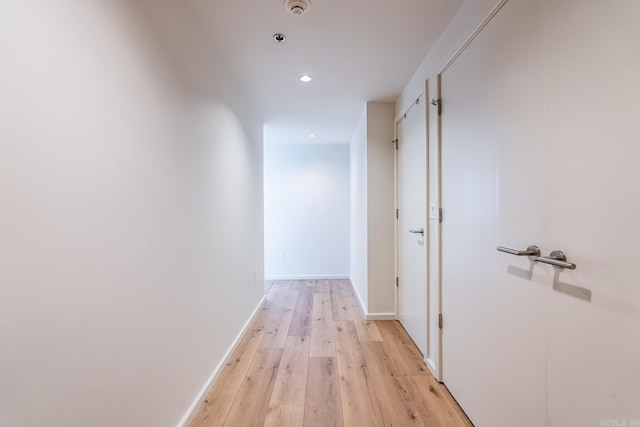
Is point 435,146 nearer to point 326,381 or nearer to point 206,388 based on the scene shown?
point 326,381

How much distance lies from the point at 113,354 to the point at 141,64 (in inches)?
44.6

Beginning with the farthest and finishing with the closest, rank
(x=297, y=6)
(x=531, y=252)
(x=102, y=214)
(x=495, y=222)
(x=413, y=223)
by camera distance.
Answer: (x=413, y=223)
(x=297, y=6)
(x=495, y=222)
(x=531, y=252)
(x=102, y=214)

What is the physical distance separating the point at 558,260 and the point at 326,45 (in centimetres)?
183

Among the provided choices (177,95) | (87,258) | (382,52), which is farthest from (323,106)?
(87,258)

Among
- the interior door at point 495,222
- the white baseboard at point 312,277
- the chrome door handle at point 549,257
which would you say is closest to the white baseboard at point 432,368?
the interior door at point 495,222

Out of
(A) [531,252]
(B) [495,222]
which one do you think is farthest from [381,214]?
(A) [531,252]

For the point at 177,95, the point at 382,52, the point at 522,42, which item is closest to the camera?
the point at 522,42

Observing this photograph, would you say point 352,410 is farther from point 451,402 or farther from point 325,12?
point 325,12

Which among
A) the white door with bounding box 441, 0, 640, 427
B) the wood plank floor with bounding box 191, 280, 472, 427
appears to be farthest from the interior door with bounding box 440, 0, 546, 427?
the wood plank floor with bounding box 191, 280, 472, 427

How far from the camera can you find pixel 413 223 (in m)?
2.37

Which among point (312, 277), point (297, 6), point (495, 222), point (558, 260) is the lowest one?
point (312, 277)

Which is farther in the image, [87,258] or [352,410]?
[352,410]

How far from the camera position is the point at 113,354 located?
952mm

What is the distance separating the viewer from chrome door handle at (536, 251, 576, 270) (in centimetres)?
87
